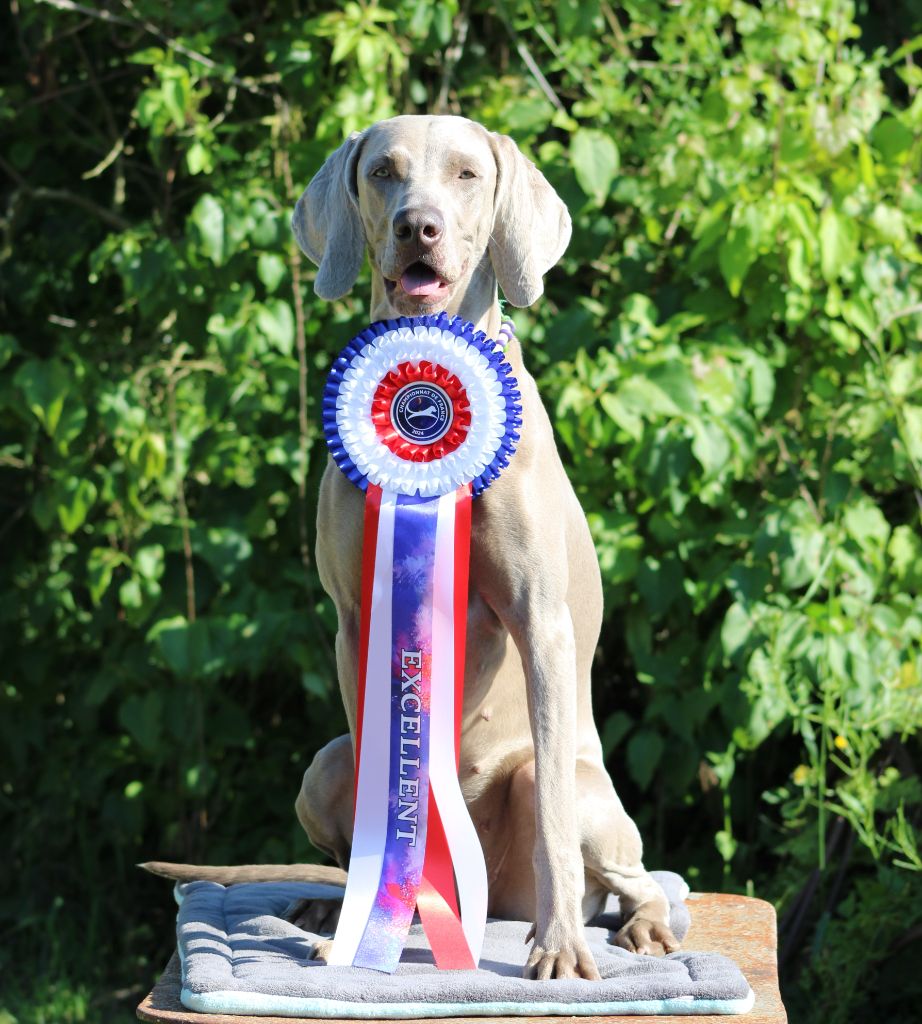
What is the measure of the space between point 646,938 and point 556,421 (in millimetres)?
1538

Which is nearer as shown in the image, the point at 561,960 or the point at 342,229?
the point at 561,960

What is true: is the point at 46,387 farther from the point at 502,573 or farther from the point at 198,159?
the point at 502,573

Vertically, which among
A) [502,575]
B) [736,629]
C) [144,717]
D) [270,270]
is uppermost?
[270,270]

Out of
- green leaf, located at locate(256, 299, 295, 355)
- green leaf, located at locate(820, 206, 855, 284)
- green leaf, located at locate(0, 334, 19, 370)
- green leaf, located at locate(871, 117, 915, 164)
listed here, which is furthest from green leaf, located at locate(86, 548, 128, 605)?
green leaf, located at locate(871, 117, 915, 164)

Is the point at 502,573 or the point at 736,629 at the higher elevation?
the point at 502,573

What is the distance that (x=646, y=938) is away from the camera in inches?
99.7

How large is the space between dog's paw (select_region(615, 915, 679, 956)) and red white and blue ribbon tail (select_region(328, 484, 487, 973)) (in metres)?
0.29

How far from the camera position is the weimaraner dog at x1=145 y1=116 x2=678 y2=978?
2.43 m

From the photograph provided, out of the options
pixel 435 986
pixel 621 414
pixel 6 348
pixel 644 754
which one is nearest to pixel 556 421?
pixel 621 414

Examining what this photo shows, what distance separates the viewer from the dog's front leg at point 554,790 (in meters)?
2.27

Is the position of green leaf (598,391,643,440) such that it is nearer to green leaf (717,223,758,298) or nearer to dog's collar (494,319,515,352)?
green leaf (717,223,758,298)

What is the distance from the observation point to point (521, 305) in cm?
259

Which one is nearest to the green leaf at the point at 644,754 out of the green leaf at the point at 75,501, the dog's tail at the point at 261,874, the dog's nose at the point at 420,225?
the dog's tail at the point at 261,874

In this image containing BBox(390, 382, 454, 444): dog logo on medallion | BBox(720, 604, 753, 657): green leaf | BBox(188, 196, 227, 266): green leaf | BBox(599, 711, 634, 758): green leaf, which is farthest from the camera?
BBox(599, 711, 634, 758): green leaf
